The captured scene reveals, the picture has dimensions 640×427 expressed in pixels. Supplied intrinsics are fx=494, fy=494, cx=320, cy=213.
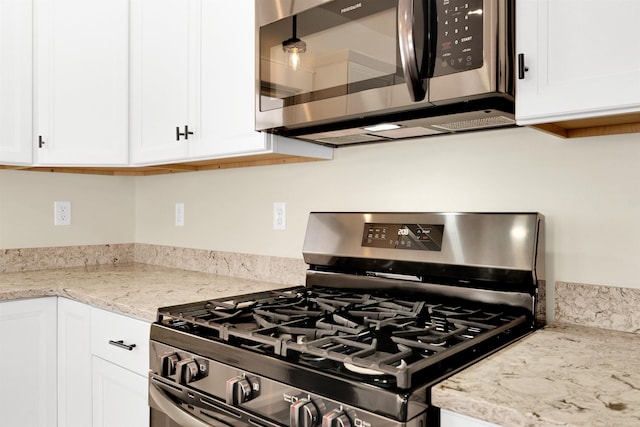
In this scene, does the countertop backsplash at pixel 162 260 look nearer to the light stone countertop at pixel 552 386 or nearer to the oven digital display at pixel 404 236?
the oven digital display at pixel 404 236

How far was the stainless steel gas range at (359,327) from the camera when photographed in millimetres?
916

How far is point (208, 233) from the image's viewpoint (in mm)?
2373

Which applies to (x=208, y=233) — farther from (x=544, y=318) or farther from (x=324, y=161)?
(x=544, y=318)

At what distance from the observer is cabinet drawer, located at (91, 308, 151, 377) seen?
154cm

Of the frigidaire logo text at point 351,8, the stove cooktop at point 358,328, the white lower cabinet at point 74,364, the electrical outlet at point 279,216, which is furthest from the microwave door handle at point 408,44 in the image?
the white lower cabinet at point 74,364

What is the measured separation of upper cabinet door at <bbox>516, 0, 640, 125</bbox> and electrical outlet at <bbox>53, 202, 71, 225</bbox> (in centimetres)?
229

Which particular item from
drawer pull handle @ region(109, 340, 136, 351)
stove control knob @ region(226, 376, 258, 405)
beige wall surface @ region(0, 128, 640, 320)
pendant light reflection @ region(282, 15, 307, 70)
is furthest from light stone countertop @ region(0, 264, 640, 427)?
pendant light reflection @ region(282, 15, 307, 70)

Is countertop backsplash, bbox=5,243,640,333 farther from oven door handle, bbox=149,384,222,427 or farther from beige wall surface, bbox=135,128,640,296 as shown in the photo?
oven door handle, bbox=149,384,222,427

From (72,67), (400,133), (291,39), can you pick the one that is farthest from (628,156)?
(72,67)

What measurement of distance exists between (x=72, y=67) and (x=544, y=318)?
83.0 inches

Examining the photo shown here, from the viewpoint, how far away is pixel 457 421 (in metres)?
0.85

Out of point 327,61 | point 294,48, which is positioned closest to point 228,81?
point 294,48

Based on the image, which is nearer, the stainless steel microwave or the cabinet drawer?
the stainless steel microwave

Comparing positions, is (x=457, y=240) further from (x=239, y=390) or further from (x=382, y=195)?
(x=239, y=390)
